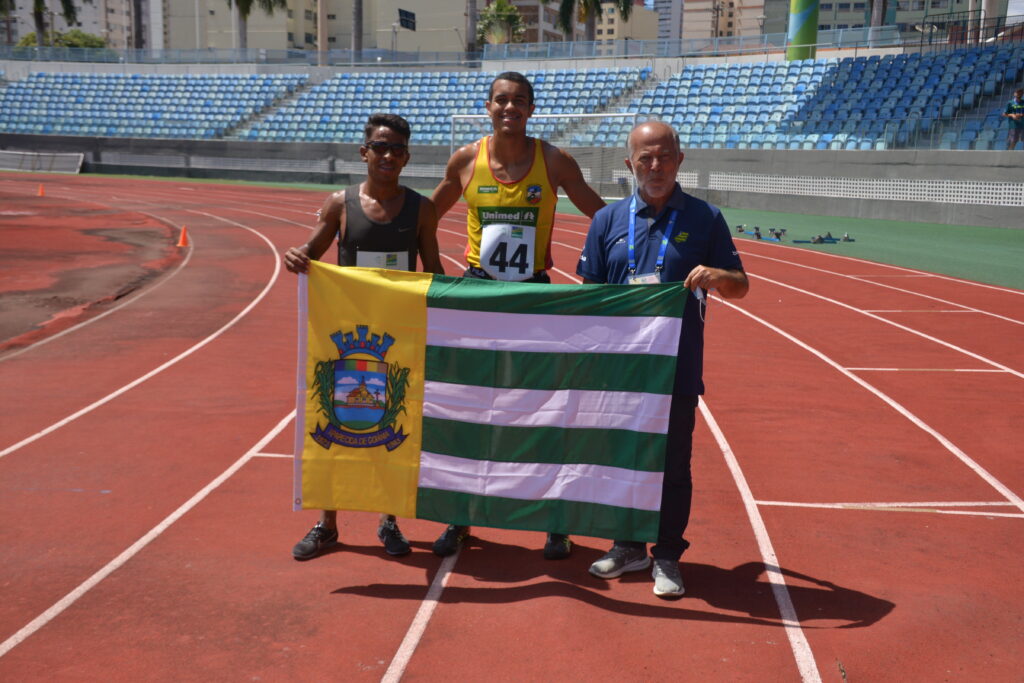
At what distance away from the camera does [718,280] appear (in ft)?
13.6

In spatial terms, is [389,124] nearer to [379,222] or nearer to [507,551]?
[379,222]

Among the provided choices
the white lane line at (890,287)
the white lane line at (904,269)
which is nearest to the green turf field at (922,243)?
the white lane line at (904,269)

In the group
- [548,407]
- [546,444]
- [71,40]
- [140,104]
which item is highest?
[71,40]

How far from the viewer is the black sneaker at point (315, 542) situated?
467 cm

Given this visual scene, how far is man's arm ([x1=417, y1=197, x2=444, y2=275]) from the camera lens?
4.93 meters

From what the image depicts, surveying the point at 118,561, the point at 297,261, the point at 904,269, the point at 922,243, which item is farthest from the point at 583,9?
the point at 118,561

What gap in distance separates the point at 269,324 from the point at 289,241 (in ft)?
31.8

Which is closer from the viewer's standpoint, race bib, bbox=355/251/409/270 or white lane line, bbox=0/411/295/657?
white lane line, bbox=0/411/295/657

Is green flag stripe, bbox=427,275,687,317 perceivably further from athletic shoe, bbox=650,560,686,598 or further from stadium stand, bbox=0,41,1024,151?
stadium stand, bbox=0,41,1024,151

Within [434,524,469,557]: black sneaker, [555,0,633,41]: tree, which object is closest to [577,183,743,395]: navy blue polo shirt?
[434,524,469,557]: black sneaker

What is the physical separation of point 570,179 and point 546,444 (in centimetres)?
143

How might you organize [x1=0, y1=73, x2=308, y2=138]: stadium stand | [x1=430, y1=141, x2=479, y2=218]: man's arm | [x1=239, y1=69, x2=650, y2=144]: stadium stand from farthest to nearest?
[x1=0, y1=73, x2=308, y2=138]: stadium stand, [x1=239, y1=69, x2=650, y2=144]: stadium stand, [x1=430, y1=141, x2=479, y2=218]: man's arm

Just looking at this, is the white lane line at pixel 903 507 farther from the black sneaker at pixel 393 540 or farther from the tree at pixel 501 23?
the tree at pixel 501 23

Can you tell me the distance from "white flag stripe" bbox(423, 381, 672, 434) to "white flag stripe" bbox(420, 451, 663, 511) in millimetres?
198
